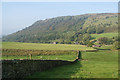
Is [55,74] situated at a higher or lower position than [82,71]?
higher

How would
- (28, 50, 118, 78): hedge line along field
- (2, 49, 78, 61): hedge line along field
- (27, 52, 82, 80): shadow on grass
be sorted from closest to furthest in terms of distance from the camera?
1. (27, 52, 82, 80): shadow on grass
2. (28, 50, 118, 78): hedge line along field
3. (2, 49, 78, 61): hedge line along field

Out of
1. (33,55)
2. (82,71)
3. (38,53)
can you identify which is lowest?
(33,55)

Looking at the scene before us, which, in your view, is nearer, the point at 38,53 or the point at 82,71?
the point at 82,71

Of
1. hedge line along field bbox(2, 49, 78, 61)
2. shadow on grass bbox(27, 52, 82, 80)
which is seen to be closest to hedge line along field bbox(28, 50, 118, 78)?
shadow on grass bbox(27, 52, 82, 80)

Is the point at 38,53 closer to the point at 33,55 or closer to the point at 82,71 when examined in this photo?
the point at 33,55

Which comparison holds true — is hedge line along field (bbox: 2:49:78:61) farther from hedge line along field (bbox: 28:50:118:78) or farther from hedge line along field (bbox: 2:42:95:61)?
hedge line along field (bbox: 28:50:118:78)

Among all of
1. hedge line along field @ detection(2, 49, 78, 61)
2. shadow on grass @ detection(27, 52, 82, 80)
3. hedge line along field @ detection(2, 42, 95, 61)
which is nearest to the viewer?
shadow on grass @ detection(27, 52, 82, 80)

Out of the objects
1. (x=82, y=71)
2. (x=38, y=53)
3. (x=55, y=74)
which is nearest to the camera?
(x=55, y=74)

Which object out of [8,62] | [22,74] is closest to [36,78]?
[22,74]

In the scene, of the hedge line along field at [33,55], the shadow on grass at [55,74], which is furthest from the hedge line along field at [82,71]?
the hedge line along field at [33,55]

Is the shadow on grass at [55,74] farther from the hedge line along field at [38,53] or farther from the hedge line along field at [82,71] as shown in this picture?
the hedge line along field at [38,53]

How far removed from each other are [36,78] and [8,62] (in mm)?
3789

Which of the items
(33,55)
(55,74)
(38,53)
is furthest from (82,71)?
(38,53)

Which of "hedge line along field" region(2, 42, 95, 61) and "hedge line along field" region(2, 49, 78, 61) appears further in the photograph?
"hedge line along field" region(2, 42, 95, 61)
